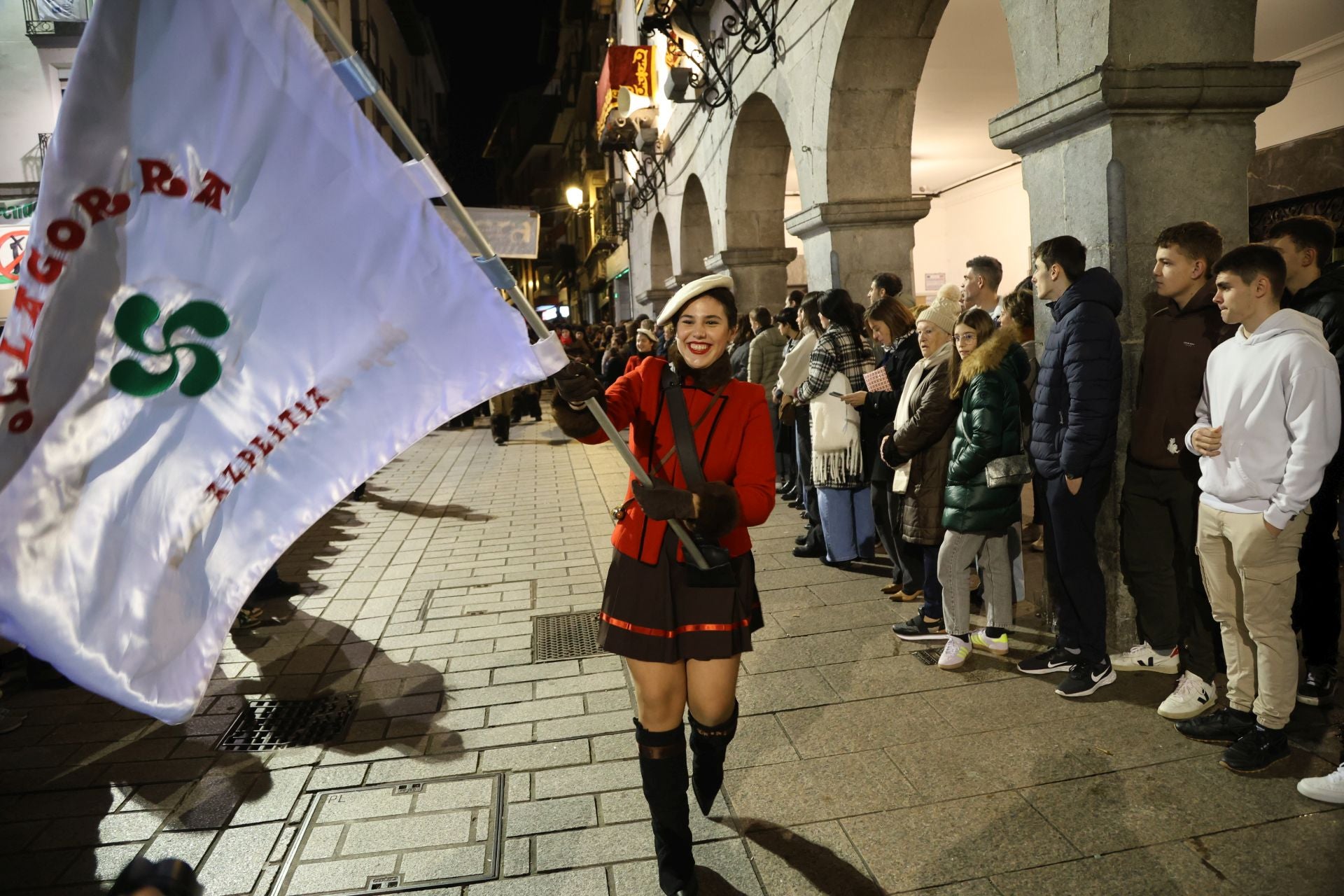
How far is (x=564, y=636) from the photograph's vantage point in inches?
223

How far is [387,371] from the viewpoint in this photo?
214cm

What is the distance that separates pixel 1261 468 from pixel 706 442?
7.47ft

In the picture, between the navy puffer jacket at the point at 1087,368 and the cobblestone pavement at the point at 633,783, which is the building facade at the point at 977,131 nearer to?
the navy puffer jacket at the point at 1087,368

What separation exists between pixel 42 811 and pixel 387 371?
10.1 feet

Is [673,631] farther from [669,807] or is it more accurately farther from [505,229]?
[505,229]

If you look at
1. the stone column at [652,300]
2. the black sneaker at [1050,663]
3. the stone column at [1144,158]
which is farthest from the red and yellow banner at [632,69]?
the black sneaker at [1050,663]

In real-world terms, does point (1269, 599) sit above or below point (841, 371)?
below

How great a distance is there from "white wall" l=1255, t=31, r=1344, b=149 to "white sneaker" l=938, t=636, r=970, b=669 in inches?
288

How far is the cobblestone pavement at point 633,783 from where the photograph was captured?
10.2 ft

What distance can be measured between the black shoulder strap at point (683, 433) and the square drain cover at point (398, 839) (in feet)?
5.25

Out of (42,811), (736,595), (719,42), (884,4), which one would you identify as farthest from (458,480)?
(736,595)

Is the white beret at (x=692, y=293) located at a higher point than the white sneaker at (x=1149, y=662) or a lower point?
higher

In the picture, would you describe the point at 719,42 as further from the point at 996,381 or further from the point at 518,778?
the point at 518,778

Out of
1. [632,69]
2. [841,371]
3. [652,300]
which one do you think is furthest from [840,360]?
[652,300]
